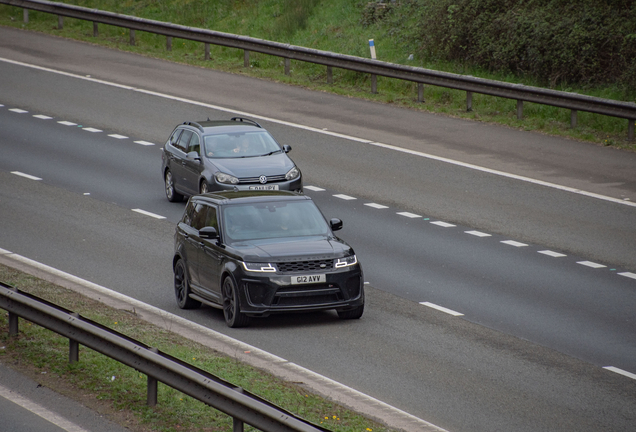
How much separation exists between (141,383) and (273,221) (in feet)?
14.0

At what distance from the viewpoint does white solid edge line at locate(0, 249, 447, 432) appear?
30.8 ft

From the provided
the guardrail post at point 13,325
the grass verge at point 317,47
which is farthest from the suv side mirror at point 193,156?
the grass verge at point 317,47

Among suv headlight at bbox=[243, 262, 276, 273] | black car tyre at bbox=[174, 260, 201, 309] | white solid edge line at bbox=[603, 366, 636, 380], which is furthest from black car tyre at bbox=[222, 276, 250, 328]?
white solid edge line at bbox=[603, 366, 636, 380]

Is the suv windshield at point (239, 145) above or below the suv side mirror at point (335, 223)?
below

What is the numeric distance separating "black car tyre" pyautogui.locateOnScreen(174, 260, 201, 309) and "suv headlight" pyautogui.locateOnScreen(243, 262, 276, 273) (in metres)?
1.58

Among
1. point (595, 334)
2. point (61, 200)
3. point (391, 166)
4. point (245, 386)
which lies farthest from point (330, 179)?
point (245, 386)

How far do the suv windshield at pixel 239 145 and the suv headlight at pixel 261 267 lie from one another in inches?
294

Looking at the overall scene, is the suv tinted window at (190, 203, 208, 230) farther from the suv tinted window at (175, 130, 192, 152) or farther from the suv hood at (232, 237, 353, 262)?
the suv tinted window at (175, 130, 192, 152)

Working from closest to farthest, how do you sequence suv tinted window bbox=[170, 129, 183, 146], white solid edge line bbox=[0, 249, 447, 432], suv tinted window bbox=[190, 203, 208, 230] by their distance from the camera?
1. white solid edge line bbox=[0, 249, 447, 432]
2. suv tinted window bbox=[190, 203, 208, 230]
3. suv tinted window bbox=[170, 129, 183, 146]

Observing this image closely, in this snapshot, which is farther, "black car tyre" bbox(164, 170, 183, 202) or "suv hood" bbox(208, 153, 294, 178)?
"black car tyre" bbox(164, 170, 183, 202)

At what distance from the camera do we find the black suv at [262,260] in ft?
41.3

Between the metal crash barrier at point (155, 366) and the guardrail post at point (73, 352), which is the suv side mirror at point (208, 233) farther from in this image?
the guardrail post at point (73, 352)

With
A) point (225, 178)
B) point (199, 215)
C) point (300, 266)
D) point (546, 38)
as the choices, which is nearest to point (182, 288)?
point (199, 215)

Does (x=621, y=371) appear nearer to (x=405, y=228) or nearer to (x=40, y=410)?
(x=40, y=410)
